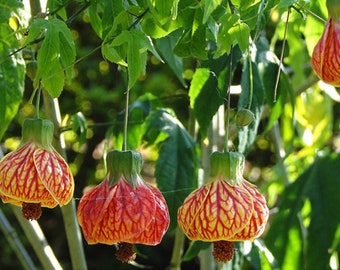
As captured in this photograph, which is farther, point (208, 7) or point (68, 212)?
point (68, 212)

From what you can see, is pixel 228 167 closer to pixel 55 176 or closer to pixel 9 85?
pixel 55 176

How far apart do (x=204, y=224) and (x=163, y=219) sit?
0.05m

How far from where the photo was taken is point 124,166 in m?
0.95

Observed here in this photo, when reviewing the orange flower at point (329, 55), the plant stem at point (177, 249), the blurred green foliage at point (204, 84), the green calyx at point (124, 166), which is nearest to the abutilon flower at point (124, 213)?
the green calyx at point (124, 166)

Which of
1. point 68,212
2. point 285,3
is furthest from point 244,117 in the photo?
point 68,212

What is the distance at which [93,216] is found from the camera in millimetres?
881

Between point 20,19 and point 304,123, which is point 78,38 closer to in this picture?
point 304,123

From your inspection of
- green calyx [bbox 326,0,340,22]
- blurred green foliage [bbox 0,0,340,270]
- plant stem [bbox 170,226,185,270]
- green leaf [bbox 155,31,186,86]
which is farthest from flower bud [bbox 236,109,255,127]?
plant stem [bbox 170,226,185,270]

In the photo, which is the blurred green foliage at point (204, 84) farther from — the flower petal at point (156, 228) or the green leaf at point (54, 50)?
Result: the flower petal at point (156, 228)

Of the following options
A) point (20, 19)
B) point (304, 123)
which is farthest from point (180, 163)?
point (304, 123)

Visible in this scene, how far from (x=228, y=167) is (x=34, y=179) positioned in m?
0.21

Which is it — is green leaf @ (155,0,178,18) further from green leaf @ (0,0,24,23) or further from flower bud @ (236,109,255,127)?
green leaf @ (0,0,24,23)

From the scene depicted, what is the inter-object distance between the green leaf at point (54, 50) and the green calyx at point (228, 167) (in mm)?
193

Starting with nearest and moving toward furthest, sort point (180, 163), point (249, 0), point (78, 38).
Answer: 1. point (249, 0)
2. point (180, 163)
3. point (78, 38)
